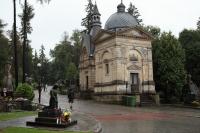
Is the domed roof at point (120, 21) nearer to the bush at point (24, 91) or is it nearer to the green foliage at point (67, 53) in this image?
the bush at point (24, 91)

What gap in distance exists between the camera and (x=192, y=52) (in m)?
52.2

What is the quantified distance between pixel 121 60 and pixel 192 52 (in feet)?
47.7

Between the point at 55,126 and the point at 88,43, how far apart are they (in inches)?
1475

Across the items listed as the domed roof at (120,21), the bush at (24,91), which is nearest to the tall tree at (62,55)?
the domed roof at (120,21)

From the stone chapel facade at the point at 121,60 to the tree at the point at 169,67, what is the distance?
8.11 feet

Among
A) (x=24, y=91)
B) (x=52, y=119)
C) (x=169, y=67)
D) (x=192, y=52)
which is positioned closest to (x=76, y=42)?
(x=192, y=52)

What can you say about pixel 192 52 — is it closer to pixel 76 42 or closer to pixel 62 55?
pixel 76 42

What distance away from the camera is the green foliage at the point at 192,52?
51.6 meters

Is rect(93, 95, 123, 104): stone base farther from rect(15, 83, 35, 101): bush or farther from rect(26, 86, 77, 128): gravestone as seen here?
rect(26, 86, 77, 128): gravestone

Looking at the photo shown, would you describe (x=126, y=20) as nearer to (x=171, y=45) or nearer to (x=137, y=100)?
(x=171, y=45)

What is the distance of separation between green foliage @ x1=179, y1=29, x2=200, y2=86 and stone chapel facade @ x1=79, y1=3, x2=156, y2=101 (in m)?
9.70

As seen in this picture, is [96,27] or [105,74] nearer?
[105,74]

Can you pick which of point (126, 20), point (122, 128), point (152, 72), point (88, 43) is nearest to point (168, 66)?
point (152, 72)

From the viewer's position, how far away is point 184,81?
46.7m
